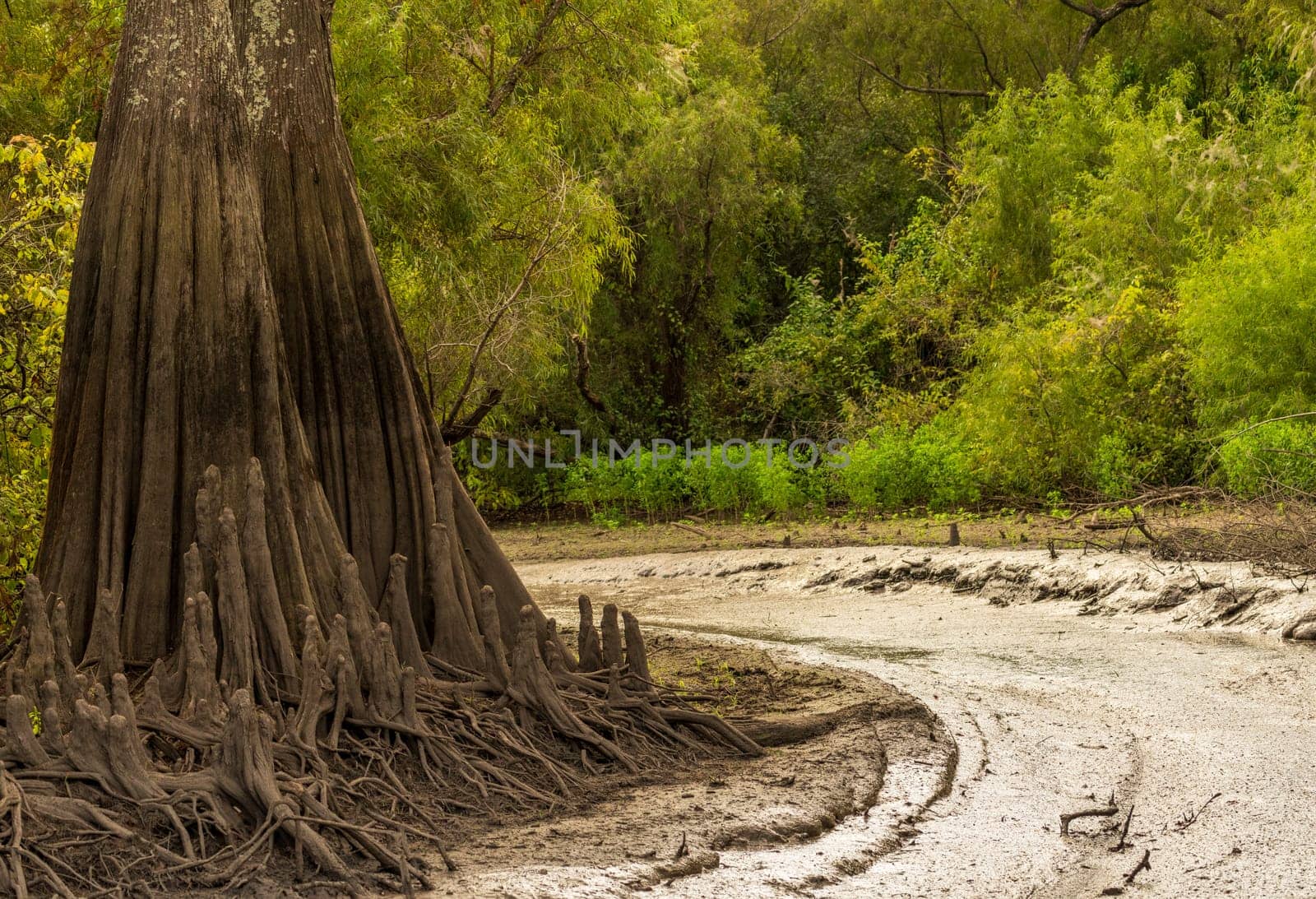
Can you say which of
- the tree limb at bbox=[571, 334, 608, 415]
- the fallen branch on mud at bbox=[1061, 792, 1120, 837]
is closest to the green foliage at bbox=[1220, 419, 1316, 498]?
the fallen branch on mud at bbox=[1061, 792, 1120, 837]

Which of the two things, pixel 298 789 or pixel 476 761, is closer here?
pixel 298 789

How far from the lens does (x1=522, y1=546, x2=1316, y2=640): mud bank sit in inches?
→ 427

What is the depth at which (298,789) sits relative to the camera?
5.15 meters

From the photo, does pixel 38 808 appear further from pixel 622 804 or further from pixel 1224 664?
pixel 1224 664

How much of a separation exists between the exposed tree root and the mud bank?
18.3 feet

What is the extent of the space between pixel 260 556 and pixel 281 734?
926mm

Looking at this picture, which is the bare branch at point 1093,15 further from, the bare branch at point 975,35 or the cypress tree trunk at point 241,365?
the cypress tree trunk at point 241,365

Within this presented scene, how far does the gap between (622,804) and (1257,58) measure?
25.3 m

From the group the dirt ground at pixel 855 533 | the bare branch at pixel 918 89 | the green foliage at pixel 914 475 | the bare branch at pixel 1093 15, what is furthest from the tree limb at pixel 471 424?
the bare branch at pixel 918 89

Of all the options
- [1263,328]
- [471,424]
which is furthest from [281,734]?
[1263,328]

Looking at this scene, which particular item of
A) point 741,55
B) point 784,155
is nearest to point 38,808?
point 784,155

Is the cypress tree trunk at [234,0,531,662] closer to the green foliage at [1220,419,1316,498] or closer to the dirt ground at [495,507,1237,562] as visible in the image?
the dirt ground at [495,507,1237,562]

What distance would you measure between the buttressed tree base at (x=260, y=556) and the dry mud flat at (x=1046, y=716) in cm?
81

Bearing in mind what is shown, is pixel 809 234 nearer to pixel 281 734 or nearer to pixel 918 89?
pixel 918 89
